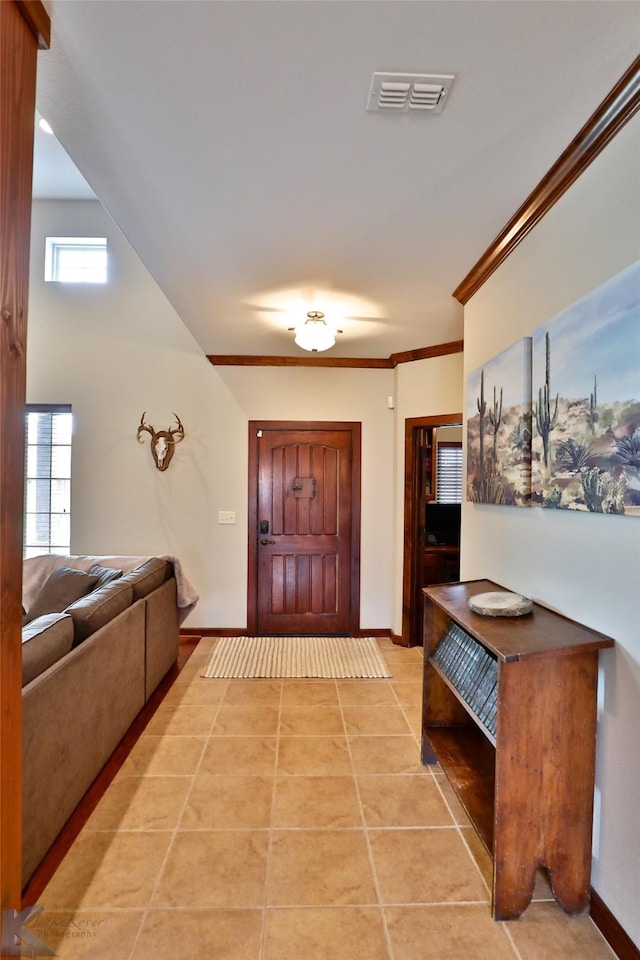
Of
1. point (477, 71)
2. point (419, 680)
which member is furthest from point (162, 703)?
point (477, 71)

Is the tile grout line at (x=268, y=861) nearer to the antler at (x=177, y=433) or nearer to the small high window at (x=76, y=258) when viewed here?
the antler at (x=177, y=433)

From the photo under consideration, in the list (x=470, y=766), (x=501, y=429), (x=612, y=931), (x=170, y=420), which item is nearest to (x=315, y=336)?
(x=501, y=429)

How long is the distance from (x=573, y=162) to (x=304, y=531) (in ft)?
11.0

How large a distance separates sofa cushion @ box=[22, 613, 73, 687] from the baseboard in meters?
2.07

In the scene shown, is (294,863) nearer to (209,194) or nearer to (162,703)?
(162,703)

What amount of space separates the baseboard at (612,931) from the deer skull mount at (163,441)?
4020 millimetres

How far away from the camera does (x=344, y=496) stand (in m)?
4.39

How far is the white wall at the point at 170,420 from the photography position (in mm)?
4391

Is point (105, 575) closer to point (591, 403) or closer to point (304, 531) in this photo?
point (304, 531)

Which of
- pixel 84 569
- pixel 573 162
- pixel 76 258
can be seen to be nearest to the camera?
pixel 573 162

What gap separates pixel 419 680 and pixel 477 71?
11.0 feet

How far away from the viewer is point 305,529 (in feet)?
14.4

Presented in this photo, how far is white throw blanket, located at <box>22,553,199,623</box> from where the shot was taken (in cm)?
353

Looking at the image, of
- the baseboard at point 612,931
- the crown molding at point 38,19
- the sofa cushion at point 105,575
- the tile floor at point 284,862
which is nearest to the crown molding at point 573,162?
the crown molding at point 38,19
